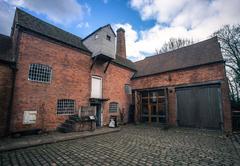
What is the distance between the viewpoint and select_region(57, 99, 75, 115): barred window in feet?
31.9

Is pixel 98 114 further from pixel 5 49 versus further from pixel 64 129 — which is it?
pixel 5 49

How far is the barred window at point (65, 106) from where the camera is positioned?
972 cm

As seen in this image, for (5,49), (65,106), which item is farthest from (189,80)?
(5,49)

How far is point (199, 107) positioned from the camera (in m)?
10.9

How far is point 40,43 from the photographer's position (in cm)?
910

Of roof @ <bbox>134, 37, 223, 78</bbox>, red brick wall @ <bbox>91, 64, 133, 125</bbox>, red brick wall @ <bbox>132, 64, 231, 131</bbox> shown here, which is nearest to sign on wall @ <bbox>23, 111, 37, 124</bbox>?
red brick wall @ <bbox>91, 64, 133, 125</bbox>

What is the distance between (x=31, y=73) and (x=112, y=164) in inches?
293

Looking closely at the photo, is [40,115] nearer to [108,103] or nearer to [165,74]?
[108,103]

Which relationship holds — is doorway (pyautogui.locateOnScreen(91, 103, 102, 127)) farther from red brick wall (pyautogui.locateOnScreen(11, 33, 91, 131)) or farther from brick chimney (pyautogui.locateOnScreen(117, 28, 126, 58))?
brick chimney (pyautogui.locateOnScreen(117, 28, 126, 58))

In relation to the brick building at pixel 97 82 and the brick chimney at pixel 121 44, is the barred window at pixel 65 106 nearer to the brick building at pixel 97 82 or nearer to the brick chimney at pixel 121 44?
the brick building at pixel 97 82

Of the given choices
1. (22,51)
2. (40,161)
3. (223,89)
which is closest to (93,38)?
(22,51)

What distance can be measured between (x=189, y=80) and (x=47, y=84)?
35.9 ft

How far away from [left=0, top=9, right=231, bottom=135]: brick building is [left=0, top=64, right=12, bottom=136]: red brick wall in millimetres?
41

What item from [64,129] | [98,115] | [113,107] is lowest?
[64,129]
